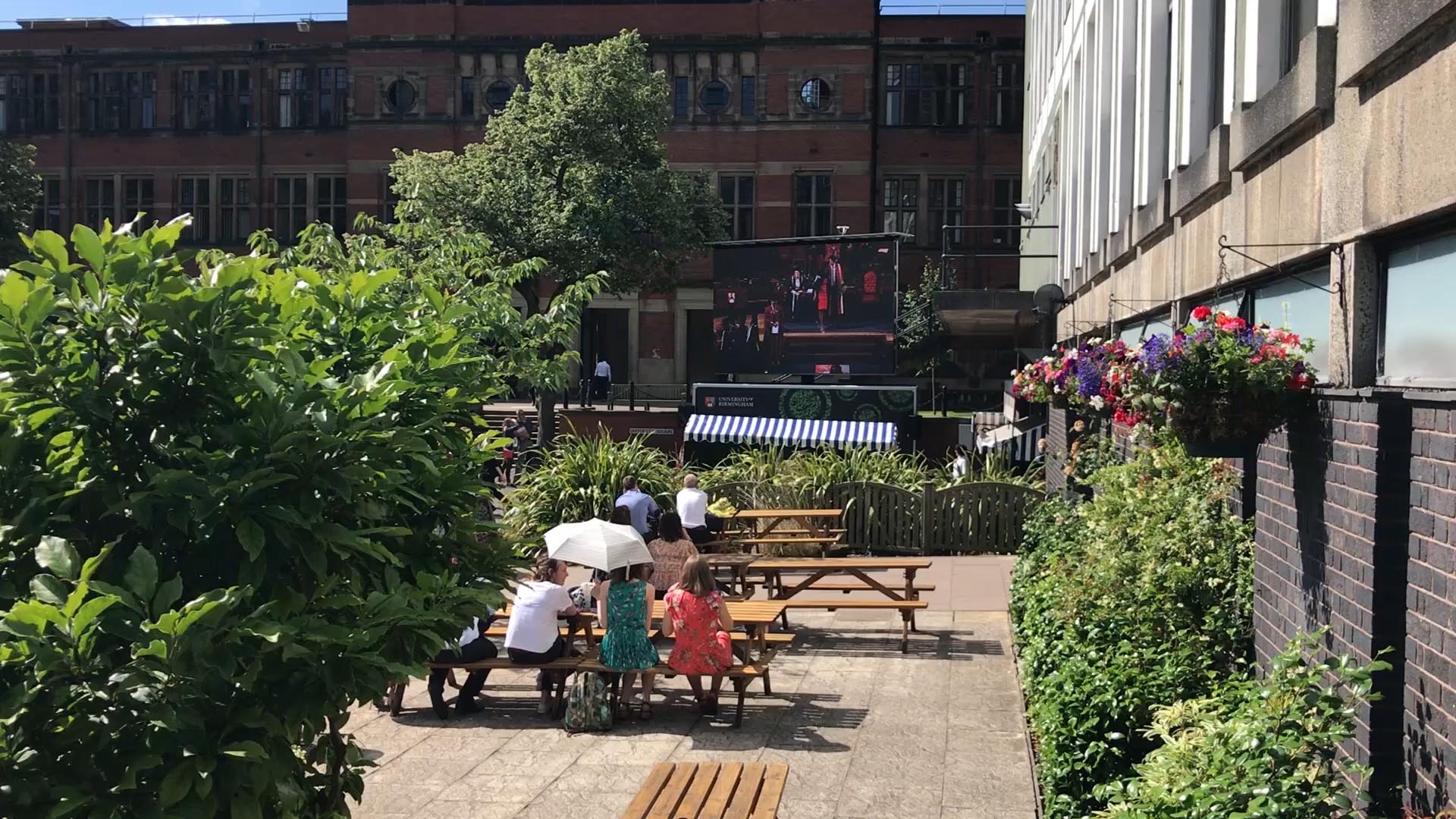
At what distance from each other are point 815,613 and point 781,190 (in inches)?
1389

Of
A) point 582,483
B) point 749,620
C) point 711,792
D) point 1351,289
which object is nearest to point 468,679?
point 749,620

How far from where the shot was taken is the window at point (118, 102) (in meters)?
54.2

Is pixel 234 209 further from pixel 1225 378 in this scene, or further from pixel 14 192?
pixel 1225 378

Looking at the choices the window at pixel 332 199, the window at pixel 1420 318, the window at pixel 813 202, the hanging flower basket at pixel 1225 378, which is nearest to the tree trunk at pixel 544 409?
the window at pixel 813 202

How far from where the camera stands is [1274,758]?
461cm

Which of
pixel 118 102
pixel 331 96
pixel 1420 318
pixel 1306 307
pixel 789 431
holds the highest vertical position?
pixel 331 96

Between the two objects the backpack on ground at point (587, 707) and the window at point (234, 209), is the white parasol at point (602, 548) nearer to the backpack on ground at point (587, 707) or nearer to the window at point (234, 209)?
the backpack on ground at point (587, 707)

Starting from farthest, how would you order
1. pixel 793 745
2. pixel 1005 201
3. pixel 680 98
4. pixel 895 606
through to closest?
pixel 1005 201
pixel 680 98
pixel 895 606
pixel 793 745

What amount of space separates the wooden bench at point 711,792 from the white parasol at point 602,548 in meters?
3.71

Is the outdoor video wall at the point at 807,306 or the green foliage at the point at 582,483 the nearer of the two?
the green foliage at the point at 582,483

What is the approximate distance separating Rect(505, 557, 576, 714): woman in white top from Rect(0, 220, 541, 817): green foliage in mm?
6462

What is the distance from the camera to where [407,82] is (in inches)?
1997

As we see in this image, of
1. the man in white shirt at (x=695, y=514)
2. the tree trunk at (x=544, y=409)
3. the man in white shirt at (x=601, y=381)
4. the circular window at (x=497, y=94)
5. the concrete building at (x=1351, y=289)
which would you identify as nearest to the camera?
the concrete building at (x=1351, y=289)

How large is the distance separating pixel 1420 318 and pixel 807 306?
27.3 m
